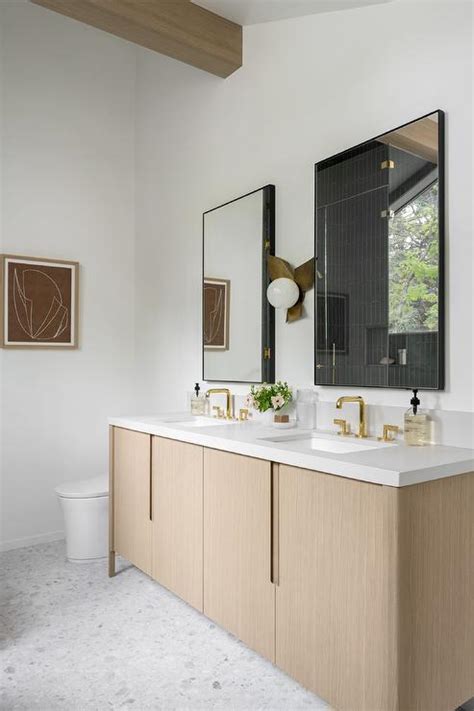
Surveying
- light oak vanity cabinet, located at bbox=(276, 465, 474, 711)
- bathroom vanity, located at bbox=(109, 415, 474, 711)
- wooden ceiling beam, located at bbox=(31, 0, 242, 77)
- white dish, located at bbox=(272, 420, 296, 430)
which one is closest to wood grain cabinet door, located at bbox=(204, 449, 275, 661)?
bathroom vanity, located at bbox=(109, 415, 474, 711)

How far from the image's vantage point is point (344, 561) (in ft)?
5.04

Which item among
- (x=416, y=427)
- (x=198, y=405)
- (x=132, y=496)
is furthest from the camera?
(x=198, y=405)

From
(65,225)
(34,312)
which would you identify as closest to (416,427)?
(34,312)

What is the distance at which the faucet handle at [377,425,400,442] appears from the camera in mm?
1978

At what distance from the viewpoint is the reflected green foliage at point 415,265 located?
1.90m

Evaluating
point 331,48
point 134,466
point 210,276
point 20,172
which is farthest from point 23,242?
point 331,48

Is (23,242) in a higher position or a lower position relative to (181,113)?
lower

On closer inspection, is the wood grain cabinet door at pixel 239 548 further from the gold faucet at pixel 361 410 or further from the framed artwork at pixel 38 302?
the framed artwork at pixel 38 302

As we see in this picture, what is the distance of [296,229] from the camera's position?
254cm

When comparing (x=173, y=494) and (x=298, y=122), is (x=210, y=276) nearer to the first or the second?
(x=298, y=122)

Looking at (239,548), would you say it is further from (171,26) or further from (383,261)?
(171,26)

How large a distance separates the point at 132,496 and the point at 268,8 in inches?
93.7

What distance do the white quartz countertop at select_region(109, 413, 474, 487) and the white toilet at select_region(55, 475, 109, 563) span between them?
66 centimetres

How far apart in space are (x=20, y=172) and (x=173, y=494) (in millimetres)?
2235
